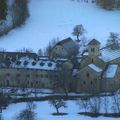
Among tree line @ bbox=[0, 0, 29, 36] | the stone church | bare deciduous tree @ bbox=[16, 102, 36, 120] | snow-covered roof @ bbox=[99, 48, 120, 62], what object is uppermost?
tree line @ bbox=[0, 0, 29, 36]

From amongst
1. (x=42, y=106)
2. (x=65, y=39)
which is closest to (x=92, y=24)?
(x=65, y=39)

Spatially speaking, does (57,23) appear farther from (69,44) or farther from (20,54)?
(20,54)

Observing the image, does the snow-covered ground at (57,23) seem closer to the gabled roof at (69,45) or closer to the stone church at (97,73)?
the gabled roof at (69,45)

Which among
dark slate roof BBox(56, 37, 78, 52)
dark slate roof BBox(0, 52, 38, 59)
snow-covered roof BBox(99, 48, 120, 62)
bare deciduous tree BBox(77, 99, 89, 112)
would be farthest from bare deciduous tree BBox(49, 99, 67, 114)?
dark slate roof BBox(56, 37, 78, 52)

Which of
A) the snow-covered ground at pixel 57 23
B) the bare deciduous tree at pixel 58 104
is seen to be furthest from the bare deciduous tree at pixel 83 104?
the snow-covered ground at pixel 57 23

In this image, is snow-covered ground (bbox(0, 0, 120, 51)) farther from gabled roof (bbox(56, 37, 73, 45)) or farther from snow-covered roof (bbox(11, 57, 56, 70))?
snow-covered roof (bbox(11, 57, 56, 70))

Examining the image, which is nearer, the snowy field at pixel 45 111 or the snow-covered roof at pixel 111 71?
the snowy field at pixel 45 111

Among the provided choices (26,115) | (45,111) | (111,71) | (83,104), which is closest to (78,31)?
(111,71)
